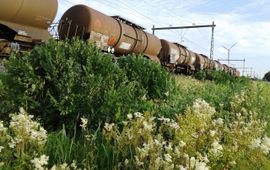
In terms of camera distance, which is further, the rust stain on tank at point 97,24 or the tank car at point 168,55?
the tank car at point 168,55

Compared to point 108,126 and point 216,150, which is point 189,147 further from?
point 108,126

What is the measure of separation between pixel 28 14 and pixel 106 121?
9.88 m

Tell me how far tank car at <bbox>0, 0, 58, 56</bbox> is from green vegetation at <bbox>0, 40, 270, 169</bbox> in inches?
235

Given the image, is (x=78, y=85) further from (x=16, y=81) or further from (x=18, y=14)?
(x=18, y=14)

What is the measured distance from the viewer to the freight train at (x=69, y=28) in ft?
43.0

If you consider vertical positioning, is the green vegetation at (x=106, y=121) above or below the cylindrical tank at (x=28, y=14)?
below

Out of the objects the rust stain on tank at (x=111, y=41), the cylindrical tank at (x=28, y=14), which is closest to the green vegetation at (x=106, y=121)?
the cylindrical tank at (x=28, y=14)

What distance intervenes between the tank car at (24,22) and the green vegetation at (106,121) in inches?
235

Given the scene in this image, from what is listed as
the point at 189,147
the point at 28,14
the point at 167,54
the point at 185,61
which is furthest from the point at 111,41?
the point at 185,61

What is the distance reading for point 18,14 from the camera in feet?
43.5

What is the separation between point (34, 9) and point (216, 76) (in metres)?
12.4

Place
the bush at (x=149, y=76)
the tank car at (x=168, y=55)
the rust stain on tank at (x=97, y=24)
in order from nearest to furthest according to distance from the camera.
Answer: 1. the bush at (x=149, y=76)
2. the rust stain on tank at (x=97, y=24)
3. the tank car at (x=168, y=55)

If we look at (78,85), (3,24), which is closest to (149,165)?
(78,85)

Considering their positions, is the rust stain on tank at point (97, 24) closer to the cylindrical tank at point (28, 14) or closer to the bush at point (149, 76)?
the cylindrical tank at point (28, 14)
